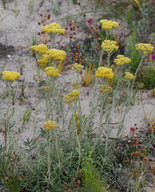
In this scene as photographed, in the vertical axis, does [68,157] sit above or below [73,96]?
below

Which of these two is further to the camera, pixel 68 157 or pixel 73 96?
pixel 68 157

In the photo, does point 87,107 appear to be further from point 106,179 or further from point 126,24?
point 126,24

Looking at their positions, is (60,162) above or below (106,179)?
above

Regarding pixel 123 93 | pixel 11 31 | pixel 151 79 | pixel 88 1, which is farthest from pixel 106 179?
pixel 88 1

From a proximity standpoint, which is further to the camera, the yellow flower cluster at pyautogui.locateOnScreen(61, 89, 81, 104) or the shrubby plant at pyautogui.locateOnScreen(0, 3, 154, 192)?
the shrubby plant at pyautogui.locateOnScreen(0, 3, 154, 192)

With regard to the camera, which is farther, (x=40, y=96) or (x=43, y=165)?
(x=40, y=96)

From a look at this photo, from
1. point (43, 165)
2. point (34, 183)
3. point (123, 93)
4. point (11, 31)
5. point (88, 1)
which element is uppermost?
point (88, 1)

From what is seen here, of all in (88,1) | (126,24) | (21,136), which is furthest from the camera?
(88,1)

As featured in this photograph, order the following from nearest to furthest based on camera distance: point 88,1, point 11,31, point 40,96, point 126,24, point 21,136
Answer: point 21,136 → point 40,96 → point 11,31 → point 126,24 → point 88,1

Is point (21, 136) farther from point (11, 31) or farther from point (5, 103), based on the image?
point (11, 31)

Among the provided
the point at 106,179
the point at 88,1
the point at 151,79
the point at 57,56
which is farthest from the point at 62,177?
the point at 88,1

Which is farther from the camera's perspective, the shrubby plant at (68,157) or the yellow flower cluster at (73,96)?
the shrubby plant at (68,157)

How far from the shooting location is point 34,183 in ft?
7.09

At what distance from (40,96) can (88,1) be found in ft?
9.13
